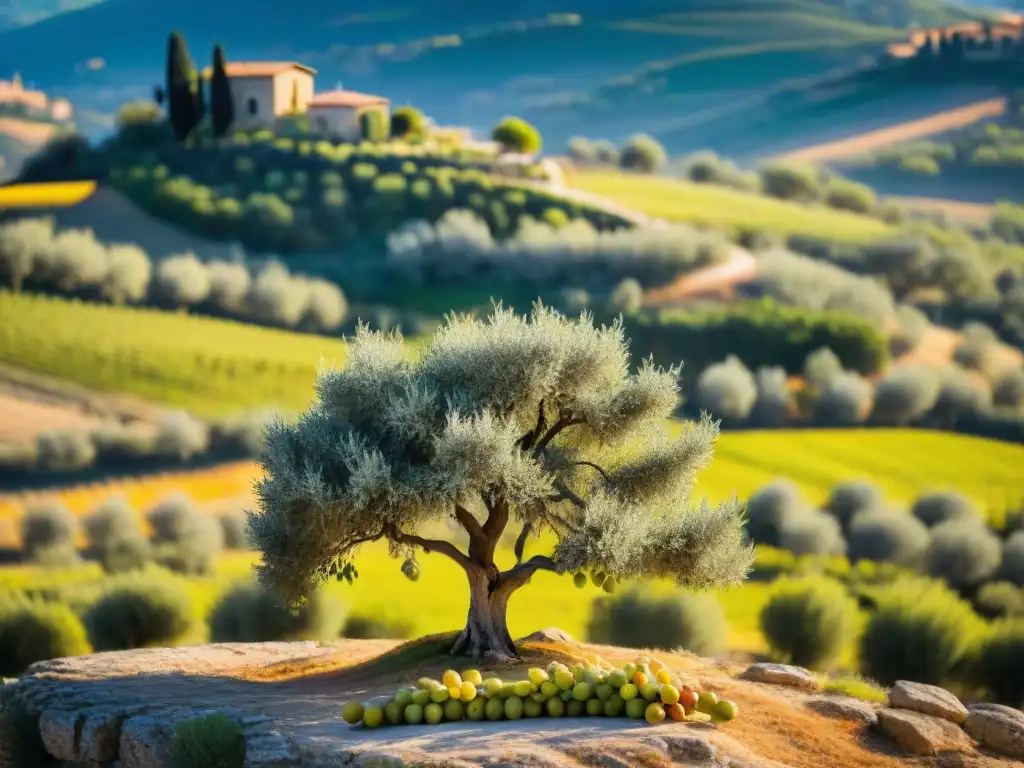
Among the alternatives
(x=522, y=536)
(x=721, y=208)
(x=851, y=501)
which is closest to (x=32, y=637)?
(x=522, y=536)

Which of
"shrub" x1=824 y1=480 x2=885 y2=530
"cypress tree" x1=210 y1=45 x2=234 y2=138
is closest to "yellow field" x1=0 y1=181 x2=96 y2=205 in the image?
"cypress tree" x1=210 y1=45 x2=234 y2=138

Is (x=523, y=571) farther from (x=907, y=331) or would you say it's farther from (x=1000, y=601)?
(x=907, y=331)

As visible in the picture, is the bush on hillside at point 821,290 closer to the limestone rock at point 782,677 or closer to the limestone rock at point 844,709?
the limestone rock at point 782,677

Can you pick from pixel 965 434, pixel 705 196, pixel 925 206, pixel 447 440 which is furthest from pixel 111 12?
pixel 447 440

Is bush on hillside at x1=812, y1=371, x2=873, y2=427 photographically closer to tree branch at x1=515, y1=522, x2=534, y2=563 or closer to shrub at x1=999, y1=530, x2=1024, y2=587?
shrub at x1=999, y1=530, x2=1024, y2=587

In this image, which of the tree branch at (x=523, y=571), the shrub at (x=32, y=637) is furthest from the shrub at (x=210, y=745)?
the shrub at (x=32, y=637)

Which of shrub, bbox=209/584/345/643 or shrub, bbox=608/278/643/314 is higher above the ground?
shrub, bbox=608/278/643/314
